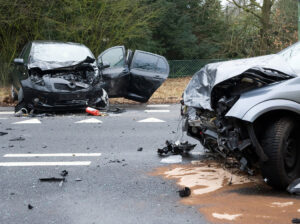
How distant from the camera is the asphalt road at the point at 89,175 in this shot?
4.06 m

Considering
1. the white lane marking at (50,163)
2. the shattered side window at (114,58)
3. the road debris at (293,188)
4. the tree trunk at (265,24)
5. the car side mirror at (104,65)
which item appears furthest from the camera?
the tree trunk at (265,24)

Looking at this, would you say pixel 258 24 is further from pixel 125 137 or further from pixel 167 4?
pixel 125 137

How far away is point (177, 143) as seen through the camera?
6746 millimetres

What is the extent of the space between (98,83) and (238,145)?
290 inches

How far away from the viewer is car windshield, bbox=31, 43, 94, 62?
11.5 meters

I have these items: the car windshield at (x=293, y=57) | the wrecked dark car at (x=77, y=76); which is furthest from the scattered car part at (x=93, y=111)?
the car windshield at (x=293, y=57)

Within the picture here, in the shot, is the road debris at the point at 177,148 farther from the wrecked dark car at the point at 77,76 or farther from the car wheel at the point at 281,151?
the wrecked dark car at the point at 77,76

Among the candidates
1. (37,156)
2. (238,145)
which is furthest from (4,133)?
(238,145)

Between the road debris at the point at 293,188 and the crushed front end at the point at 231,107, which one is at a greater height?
the crushed front end at the point at 231,107

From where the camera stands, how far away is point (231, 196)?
4.50m

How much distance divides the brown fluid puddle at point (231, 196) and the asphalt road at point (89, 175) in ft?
0.60

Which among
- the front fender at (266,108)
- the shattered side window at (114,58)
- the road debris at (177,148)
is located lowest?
the road debris at (177,148)

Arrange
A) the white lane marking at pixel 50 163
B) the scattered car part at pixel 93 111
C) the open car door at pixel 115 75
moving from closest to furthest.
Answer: the white lane marking at pixel 50 163
the scattered car part at pixel 93 111
the open car door at pixel 115 75

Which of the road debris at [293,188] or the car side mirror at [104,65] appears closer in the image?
the road debris at [293,188]
